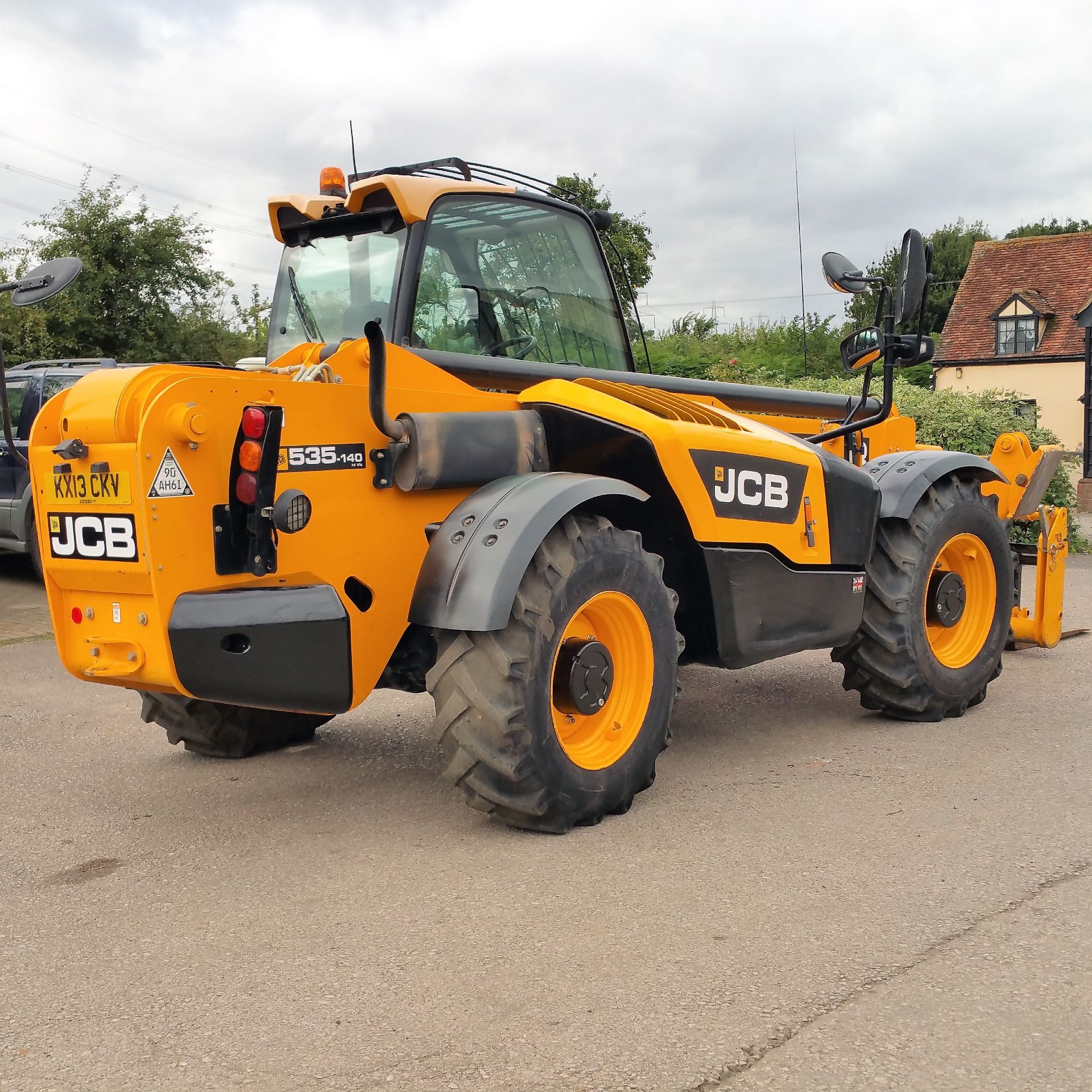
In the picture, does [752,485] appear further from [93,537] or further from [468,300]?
[93,537]

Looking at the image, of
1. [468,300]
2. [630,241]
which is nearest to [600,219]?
[468,300]

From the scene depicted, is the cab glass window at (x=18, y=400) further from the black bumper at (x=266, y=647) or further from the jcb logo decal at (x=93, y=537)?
the black bumper at (x=266, y=647)

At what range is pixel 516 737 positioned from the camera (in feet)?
12.8

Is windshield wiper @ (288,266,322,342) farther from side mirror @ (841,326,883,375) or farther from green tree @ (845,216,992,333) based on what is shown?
green tree @ (845,216,992,333)

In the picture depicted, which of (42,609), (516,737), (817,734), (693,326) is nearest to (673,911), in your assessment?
(516,737)

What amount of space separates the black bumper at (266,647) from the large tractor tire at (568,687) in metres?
0.36

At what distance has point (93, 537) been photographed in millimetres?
3793

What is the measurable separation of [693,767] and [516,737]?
1425 mm

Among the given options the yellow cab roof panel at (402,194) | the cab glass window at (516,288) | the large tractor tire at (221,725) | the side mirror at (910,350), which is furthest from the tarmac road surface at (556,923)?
the yellow cab roof panel at (402,194)

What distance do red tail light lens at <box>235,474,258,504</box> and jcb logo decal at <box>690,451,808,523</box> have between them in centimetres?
174

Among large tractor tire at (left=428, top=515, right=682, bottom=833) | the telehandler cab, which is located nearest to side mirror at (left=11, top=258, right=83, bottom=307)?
the telehandler cab

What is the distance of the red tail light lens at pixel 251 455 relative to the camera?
3.68 metres

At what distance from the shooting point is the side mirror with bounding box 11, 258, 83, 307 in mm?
4105

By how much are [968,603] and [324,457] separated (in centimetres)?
380
